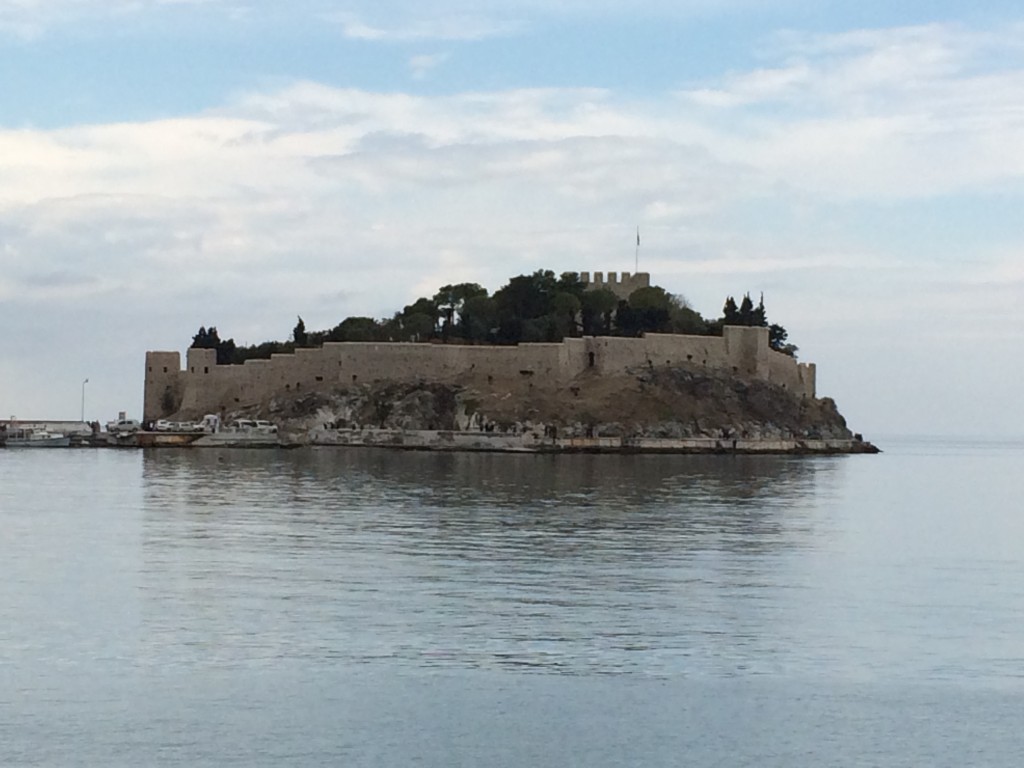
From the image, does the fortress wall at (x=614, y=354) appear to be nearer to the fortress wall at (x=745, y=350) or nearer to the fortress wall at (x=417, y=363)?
the fortress wall at (x=417, y=363)

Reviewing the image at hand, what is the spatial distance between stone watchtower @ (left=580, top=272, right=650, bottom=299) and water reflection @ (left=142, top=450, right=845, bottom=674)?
4810cm

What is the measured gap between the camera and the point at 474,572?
79.4 ft

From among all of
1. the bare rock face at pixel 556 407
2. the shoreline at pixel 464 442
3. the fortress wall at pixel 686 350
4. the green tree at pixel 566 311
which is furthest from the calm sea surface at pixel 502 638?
the green tree at pixel 566 311

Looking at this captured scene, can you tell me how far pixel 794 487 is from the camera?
168 feet

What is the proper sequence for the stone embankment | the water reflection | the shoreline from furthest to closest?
the stone embankment < the shoreline < the water reflection

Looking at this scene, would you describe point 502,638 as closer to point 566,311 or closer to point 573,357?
point 573,357

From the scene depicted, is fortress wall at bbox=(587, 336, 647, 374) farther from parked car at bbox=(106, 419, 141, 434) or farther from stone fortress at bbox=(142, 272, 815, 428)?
parked car at bbox=(106, 419, 141, 434)

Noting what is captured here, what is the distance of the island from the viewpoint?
7775 cm

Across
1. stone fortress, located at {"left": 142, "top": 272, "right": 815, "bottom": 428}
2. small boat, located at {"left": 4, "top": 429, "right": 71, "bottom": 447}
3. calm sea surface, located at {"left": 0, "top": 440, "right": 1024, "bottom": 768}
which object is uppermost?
stone fortress, located at {"left": 142, "top": 272, "right": 815, "bottom": 428}

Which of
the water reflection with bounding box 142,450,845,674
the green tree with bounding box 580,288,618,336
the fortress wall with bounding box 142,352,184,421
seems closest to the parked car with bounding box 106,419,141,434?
the fortress wall with bounding box 142,352,184,421

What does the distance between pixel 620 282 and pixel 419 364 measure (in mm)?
20733

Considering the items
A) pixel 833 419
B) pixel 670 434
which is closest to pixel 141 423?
pixel 670 434

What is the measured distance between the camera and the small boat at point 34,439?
86.8 m

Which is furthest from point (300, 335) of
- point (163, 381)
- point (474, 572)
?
point (474, 572)
